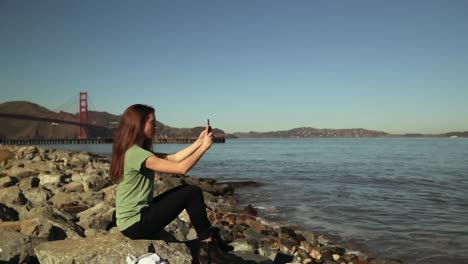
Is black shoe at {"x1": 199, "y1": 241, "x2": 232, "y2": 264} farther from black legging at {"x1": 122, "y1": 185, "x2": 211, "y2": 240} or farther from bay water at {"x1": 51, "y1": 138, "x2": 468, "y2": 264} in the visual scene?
bay water at {"x1": 51, "y1": 138, "x2": 468, "y2": 264}

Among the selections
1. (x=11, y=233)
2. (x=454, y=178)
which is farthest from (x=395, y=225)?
(x=454, y=178)

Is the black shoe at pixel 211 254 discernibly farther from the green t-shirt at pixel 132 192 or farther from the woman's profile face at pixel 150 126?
the woman's profile face at pixel 150 126

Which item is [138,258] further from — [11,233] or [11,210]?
[11,210]

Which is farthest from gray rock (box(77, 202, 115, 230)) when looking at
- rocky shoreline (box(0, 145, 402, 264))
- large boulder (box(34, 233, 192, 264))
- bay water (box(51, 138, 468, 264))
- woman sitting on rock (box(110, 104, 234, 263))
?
bay water (box(51, 138, 468, 264))

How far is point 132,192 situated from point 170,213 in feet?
1.35

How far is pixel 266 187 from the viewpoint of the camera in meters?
17.6

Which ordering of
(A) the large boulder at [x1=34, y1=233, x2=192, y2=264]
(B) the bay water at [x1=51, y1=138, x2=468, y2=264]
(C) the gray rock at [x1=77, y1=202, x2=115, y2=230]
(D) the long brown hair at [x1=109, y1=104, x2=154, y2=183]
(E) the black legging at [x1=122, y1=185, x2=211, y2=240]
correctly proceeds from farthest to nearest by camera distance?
(B) the bay water at [x1=51, y1=138, x2=468, y2=264] → (C) the gray rock at [x1=77, y1=202, x2=115, y2=230] → (E) the black legging at [x1=122, y1=185, x2=211, y2=240] → (D) the long brown hair at [x1=109, y1=104, x2=154, y2=183] → (A) the large boulder at [x1=34, y1=233, x2=192, y2=264]

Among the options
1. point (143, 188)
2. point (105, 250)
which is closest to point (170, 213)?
point (143, 188)

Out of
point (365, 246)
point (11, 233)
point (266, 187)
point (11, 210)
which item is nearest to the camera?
point (11, 233)

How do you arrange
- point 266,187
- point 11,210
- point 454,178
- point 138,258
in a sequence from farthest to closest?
point 454,178 → point 266,187 → point 11,210 → point 138,258

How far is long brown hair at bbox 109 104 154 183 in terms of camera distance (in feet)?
11.7

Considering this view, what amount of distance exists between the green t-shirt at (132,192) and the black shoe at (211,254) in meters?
0.70

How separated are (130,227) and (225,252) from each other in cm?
103

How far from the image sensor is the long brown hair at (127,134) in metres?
3.57
